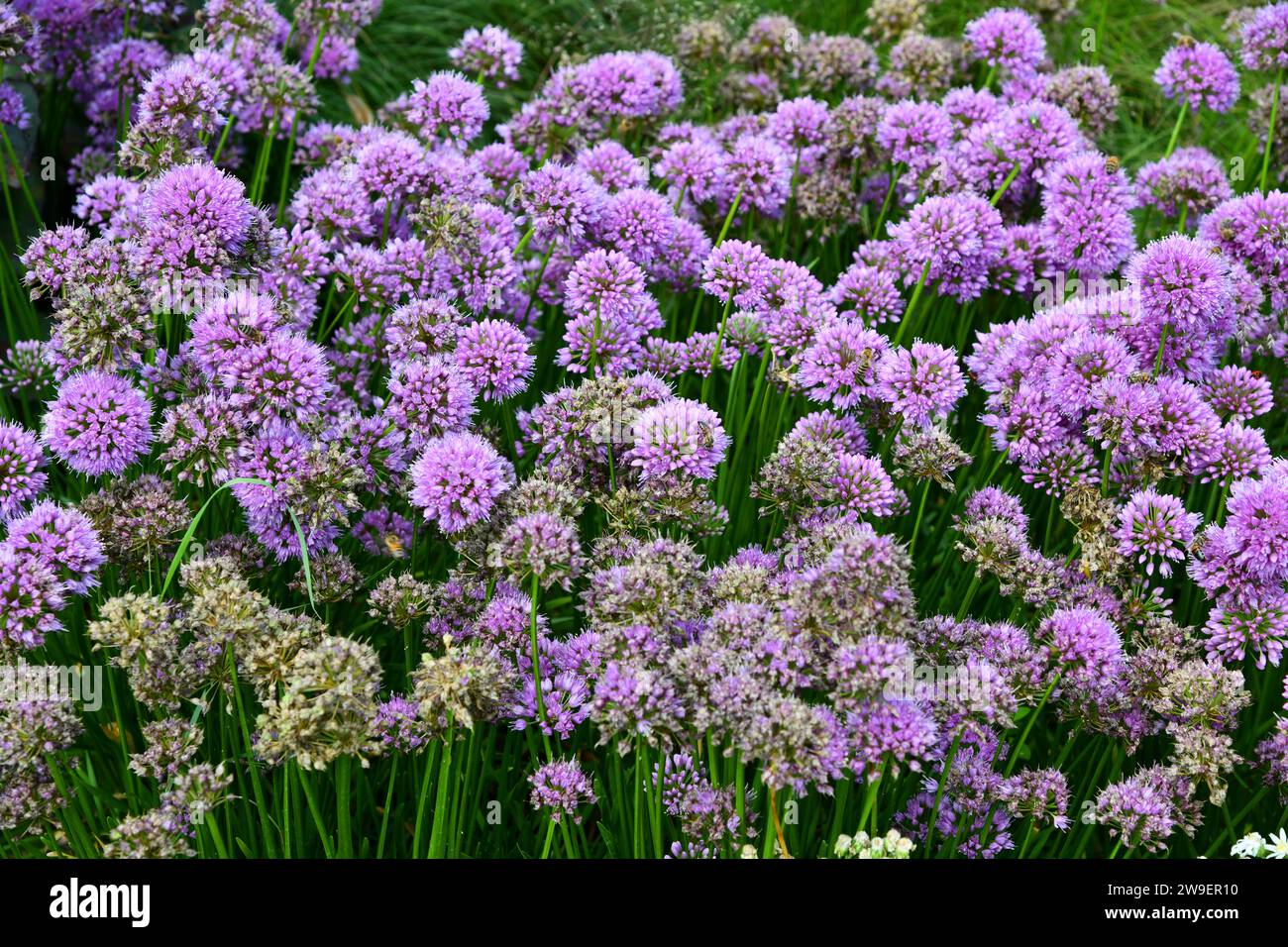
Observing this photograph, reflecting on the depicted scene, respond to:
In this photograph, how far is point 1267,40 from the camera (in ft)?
16.8

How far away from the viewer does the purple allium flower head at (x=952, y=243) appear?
14.3 feet

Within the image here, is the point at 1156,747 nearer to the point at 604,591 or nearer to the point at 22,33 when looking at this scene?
the point at 604,591

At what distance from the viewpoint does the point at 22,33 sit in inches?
182

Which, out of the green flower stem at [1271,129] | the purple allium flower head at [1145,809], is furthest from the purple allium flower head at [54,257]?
the green flower stem at [1271,129]

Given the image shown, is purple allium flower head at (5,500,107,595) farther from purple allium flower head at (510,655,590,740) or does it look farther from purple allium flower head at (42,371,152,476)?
purple allium flower head at (510,655,590,740)

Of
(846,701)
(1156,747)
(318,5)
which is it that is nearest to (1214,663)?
(1156,747)

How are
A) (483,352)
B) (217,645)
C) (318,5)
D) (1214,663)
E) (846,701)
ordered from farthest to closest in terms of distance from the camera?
(318,5) → (483,352) → (1214,663) → (217,645) → (846,701)

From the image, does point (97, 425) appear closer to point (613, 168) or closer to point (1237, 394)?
point (613, 168)

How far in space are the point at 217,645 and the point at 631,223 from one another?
77.3 inches

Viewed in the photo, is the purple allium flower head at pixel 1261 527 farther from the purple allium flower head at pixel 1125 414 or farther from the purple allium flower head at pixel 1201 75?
the purple allium flower head at pixel 1201 75

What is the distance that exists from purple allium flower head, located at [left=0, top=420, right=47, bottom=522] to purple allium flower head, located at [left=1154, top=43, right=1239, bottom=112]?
14.1 ft

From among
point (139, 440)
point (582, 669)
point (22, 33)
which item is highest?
point (22, 33)

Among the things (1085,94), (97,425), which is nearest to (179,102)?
(97,425)

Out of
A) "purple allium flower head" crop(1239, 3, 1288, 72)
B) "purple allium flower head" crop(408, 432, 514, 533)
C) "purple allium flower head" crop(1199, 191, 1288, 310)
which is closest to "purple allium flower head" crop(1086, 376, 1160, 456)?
"purple allium flower head" crop(1199, 191, 1288, 310)
